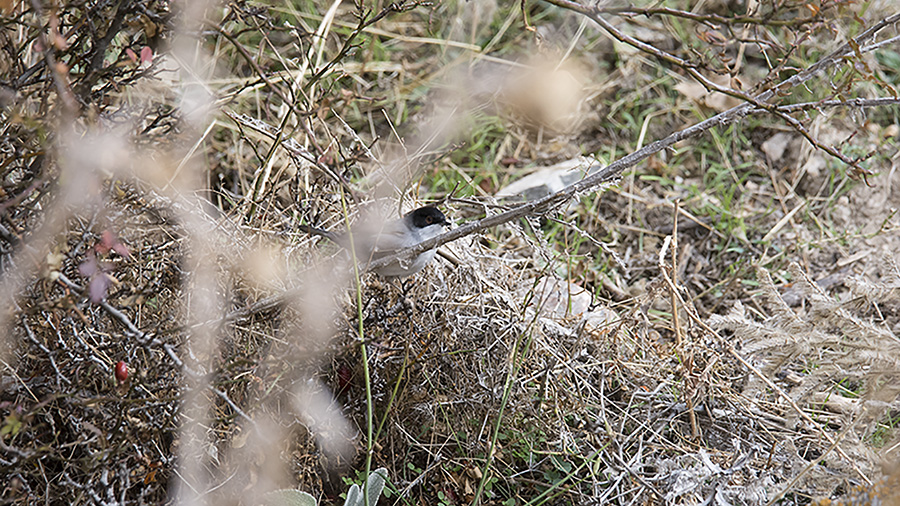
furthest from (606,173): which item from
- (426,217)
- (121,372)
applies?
(121,372)

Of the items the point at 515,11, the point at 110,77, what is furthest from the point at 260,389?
the point at 515,11

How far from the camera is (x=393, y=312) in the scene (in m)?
2.90

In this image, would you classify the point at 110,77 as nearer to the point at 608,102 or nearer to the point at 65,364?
the point at 65,364

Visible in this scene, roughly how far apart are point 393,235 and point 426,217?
0.18 meters

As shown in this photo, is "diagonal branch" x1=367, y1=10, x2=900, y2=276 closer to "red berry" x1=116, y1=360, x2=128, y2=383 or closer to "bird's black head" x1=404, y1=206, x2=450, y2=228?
"bird's black head" x1=404, y1=206, x2=450, y2=228

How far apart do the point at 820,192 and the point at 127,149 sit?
4.02 metres

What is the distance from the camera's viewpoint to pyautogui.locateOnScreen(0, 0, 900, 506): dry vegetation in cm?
204

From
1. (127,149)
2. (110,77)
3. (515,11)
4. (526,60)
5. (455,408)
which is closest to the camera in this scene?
(127,149)

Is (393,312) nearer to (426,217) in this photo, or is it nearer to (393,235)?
(393,235)

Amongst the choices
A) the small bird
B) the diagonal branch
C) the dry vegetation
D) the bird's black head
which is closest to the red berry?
the dry vegetation

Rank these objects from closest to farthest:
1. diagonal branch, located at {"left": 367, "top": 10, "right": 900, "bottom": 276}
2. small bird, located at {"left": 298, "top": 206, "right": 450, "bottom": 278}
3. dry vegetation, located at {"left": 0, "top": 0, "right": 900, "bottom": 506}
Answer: dry vegetation, located at {"left": 0, "top": 0, "right": 900, "bottom": 506} < diagonal branch, located at {"left": 367, "top": 10, "right": 900, "bottom": 276} < small bird, located at {"left": 298, "top": 206, "right": 450, "bottom": 278}

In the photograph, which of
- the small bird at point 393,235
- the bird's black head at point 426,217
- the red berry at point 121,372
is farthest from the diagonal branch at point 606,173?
the red berry at point 121,372

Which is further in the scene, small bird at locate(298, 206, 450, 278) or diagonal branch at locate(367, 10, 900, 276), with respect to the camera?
small bird at locate(298, 206, 450, 278)

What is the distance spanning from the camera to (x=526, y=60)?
471cm
